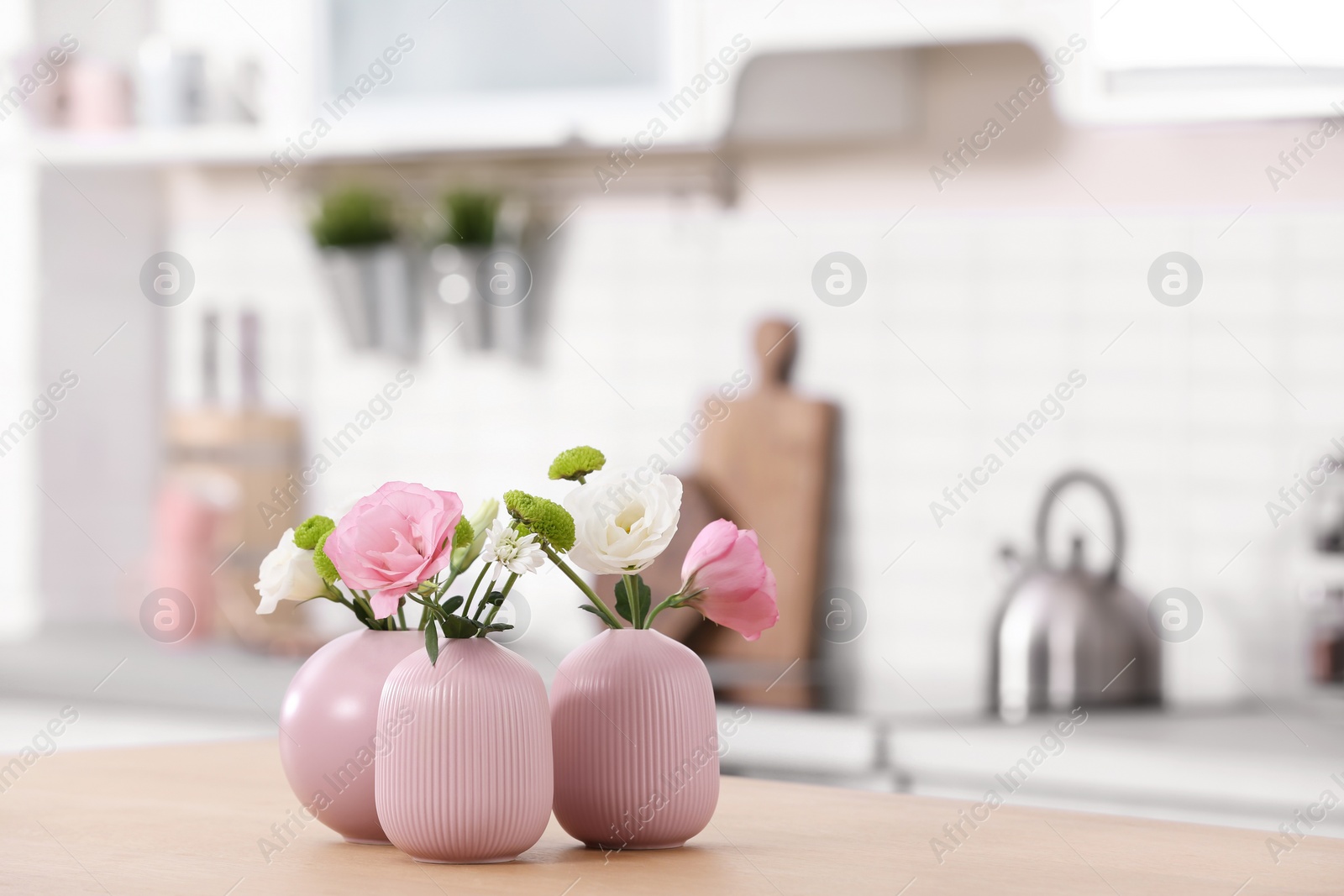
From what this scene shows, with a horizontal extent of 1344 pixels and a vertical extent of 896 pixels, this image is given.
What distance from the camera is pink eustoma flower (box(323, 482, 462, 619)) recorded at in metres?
0.80

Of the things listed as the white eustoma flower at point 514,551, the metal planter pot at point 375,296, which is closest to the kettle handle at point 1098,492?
the metal planter pot at point 375,296

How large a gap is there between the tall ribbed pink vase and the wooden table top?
0.07 feet

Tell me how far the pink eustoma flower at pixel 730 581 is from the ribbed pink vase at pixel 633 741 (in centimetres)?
4

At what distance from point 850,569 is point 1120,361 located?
1.73 ft

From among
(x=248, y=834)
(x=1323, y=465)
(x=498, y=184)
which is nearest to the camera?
(x=248, y=834)

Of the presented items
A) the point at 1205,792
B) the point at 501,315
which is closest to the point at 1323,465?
the point at 1205,792

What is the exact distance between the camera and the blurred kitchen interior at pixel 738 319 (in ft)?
6.61

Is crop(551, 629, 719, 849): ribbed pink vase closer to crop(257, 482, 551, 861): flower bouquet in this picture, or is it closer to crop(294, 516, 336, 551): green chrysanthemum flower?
crop(257, 482, 551, 861): flower bouquet

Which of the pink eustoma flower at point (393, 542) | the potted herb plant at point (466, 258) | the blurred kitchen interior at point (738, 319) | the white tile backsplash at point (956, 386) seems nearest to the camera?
the pink eustoma flower at point (393, 542)

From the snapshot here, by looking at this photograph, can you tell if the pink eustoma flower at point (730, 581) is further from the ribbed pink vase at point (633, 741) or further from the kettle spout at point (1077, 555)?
the kettle spout at point (1077, 555)

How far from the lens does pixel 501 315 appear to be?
2.60 meters

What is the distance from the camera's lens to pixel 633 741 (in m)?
0.87

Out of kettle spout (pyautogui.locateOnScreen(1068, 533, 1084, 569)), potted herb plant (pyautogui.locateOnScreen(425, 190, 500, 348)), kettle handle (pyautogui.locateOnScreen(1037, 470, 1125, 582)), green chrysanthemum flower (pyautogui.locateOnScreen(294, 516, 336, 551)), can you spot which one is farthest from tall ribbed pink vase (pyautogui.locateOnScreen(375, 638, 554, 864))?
potted herb plant (pyautogui.locateOnScreen(425, 190, 500, 348))

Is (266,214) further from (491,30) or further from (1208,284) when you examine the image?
(1208,284)
